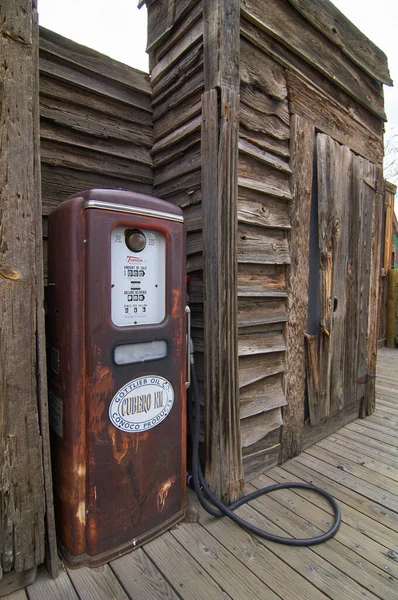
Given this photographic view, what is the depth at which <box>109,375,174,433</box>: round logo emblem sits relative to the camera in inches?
57.1

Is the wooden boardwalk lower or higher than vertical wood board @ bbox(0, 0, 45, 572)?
lower

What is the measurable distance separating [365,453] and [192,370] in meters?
1.62

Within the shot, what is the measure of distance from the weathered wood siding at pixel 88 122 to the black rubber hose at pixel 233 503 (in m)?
1.32

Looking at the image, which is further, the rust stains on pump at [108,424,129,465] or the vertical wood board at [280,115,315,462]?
the vertical wood board at [280,115,315,462]

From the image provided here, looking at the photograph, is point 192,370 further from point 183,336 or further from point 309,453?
point 309,453

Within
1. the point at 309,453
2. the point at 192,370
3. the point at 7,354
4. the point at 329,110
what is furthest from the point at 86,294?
the point at 329,110

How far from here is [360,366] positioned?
3.07 meters

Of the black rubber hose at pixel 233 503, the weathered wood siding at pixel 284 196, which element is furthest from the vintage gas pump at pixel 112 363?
the weathered wood siding at pixel 284 196

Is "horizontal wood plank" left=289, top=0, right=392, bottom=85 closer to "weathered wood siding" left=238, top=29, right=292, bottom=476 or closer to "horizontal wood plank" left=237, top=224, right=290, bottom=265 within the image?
"weathered wood siding" left=238, top=29, right=292, bottom=476

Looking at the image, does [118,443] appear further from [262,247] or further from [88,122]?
[88,122]

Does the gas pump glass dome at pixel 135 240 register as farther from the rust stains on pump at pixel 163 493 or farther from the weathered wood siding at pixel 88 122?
the rust stains on pump at pixel 163 493

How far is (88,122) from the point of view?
2.05m

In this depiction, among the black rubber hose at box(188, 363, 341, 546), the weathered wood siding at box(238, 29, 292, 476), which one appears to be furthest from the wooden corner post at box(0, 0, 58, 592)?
the weathered wood siding at box(238, 29, 292, 476)

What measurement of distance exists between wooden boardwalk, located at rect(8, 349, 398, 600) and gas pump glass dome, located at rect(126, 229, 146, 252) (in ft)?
4.54
